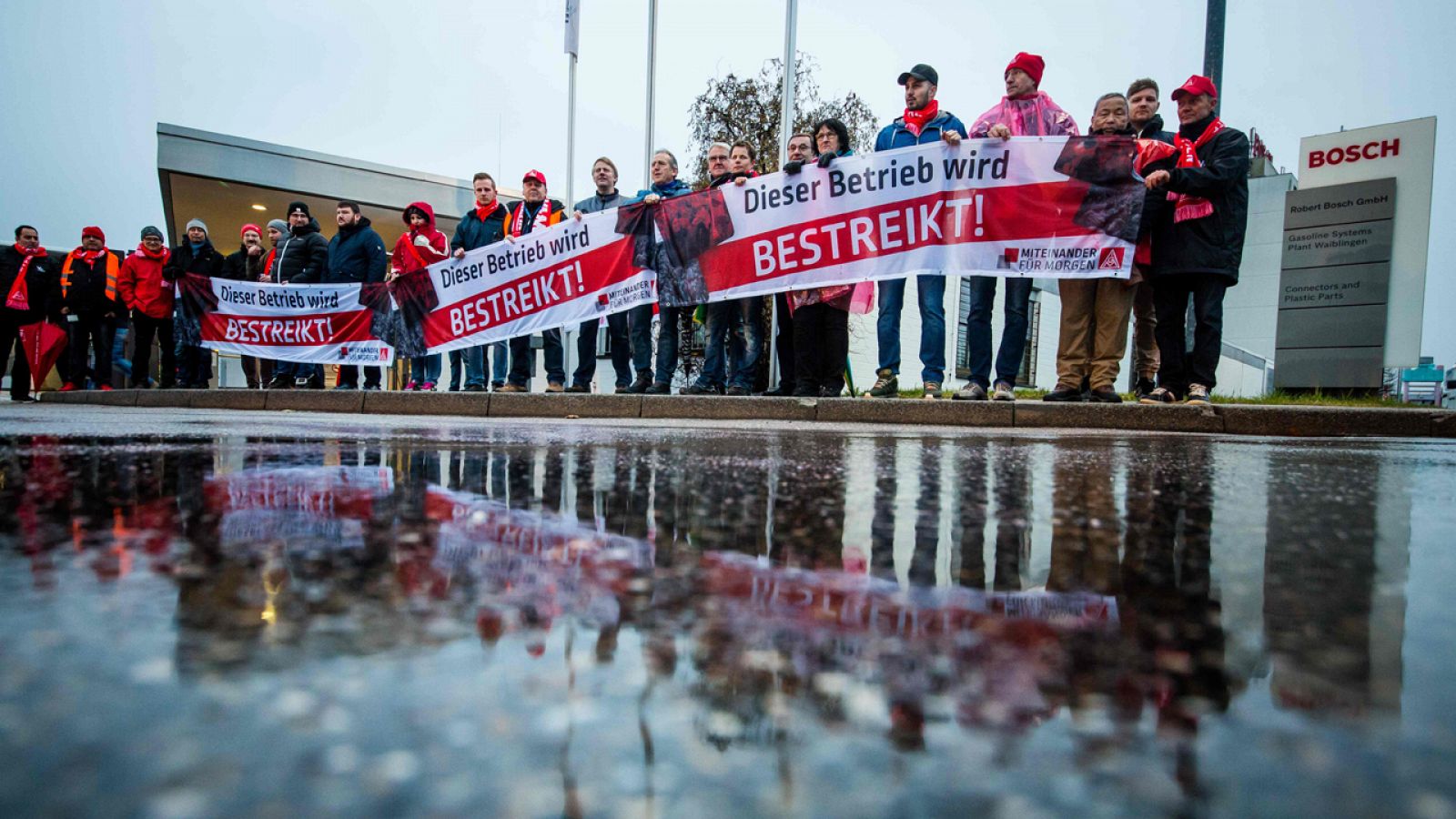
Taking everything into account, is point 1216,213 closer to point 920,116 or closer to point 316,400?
point 920,116

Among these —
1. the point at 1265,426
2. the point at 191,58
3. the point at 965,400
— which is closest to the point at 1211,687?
the point at 965,400

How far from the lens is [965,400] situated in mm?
5809

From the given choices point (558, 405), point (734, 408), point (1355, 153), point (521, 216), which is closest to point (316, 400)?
point (521, 216)

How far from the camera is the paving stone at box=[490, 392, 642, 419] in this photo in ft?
22.3

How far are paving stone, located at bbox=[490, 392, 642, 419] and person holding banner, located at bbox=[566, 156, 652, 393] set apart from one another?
92cm

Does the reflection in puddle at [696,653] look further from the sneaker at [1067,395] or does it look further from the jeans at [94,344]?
the jeans at [94,344]

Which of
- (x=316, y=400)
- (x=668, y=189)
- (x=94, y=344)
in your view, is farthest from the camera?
(x=94, y=344)

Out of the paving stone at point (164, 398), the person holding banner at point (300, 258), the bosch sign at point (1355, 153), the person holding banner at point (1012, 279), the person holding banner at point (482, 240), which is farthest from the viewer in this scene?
the bosch sign at point (1355, 153)

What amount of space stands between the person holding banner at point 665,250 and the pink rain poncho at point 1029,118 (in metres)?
2.42

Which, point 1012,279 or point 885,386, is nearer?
point 1012,279

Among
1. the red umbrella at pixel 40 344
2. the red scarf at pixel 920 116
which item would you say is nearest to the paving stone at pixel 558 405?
the red scarf at pixel 920 116

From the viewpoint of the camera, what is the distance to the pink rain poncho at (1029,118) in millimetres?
6375

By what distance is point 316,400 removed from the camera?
8102 millimetres

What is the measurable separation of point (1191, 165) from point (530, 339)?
19.6 ft
